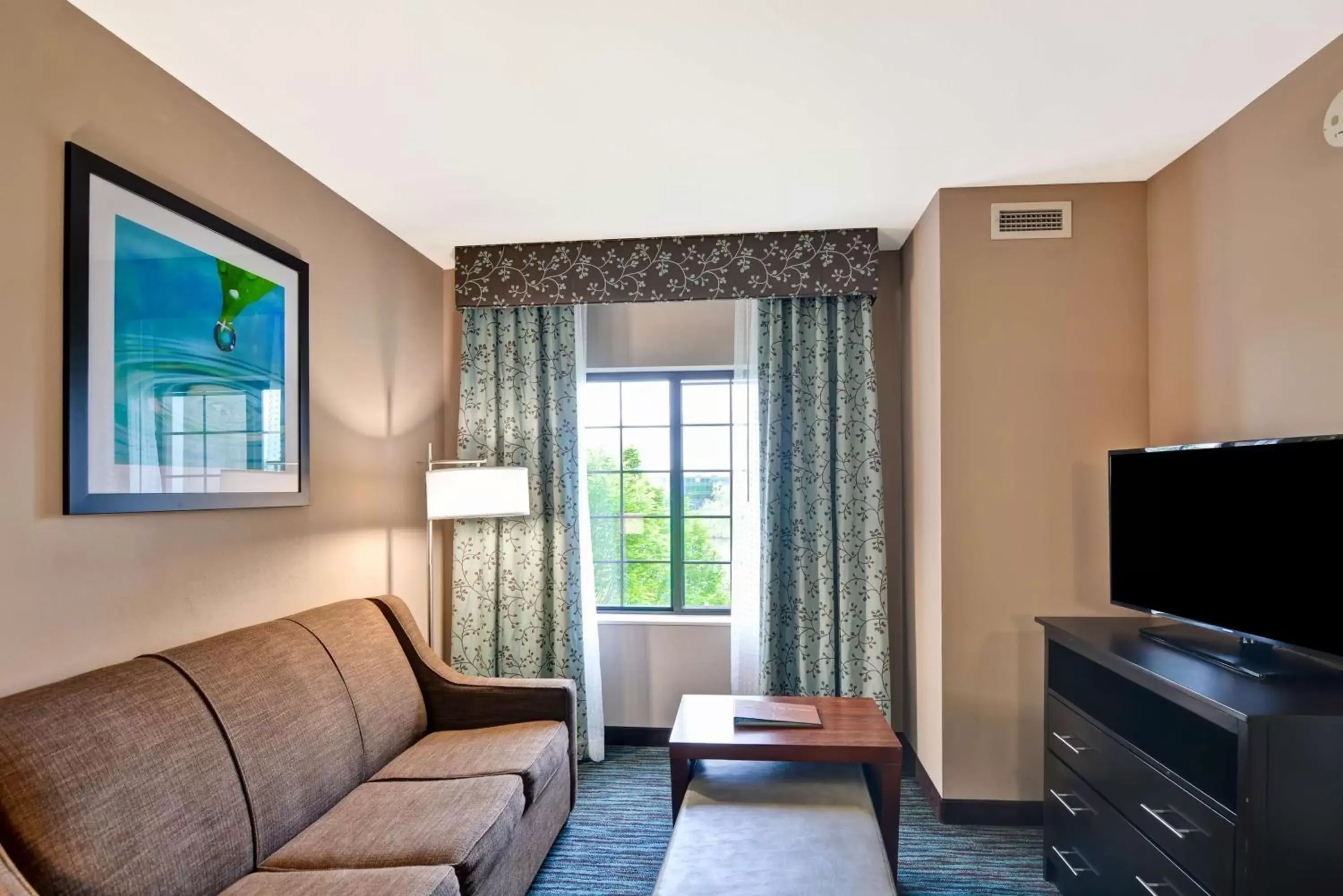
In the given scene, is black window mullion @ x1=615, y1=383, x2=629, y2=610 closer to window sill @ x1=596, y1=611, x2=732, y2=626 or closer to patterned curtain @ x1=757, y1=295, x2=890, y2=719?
window sill @ x1=596, y1=611, x2=732, y2=626

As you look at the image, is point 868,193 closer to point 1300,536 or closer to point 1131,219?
point 1131,219

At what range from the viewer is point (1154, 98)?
227 cm

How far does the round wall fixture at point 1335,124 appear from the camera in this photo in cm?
190

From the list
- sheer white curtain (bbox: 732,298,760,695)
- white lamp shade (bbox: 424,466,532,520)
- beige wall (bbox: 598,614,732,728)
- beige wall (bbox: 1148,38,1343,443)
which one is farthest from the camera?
Result: beige wall (bbox: 598,614,732,728)

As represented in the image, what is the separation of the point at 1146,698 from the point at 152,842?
266cm

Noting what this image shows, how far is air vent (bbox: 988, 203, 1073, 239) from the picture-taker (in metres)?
2.92

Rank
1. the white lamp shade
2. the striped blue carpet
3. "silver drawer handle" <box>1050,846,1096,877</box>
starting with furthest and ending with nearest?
the white lamp shade
the striped blue carpet
"silver drawer handle" <box>1050,846,1096,877</box>

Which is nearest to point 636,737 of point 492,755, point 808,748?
point 492,755

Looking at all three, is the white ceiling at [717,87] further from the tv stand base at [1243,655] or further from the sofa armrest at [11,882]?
the sofa armrest at [11,882]

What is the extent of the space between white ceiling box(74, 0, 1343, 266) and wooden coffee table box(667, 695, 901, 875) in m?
2.03

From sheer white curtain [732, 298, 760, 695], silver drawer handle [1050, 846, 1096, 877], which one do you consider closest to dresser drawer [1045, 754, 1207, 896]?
silver drawer handle [1050, 846, 1096, 877]

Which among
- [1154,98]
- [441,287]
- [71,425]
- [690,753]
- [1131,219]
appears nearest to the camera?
[71,425]

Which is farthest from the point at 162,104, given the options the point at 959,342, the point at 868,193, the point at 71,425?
the point at 959,342

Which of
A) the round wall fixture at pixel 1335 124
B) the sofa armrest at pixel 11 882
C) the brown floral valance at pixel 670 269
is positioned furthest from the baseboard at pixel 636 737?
the round wall fixture at pixel 1335 124
